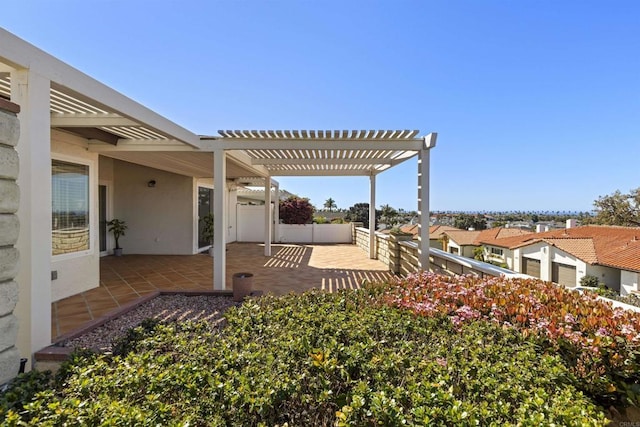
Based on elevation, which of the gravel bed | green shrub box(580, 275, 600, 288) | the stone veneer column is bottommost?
green shrub box(580, 275, 600, 288)

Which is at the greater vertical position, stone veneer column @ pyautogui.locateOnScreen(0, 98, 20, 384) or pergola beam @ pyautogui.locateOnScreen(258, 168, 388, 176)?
pergola beam @ pyautogui.locateOnScreen(258, 168, 388, 176)

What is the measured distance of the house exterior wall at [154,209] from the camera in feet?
34.4

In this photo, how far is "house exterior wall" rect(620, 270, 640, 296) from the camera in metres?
19.3

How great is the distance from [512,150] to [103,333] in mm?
28702

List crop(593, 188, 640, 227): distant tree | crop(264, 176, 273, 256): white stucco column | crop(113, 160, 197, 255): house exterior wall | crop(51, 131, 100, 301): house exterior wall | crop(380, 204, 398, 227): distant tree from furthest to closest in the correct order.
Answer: crop(380, 204, 398, 227): distant tree → crop(593, 188, 640, 227): distant tree → crop(264, 176, 273, 256): white stucco column → crop(113, 160, 197, 255): house exterior wall → crop(51, 131, 100, 301): house exterior wall

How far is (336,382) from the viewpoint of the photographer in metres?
1.85

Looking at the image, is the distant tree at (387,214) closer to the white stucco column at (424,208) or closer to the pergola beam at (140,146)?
the white stucco column at (424,208)

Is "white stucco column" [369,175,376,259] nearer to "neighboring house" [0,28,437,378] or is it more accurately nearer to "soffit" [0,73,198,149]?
"neighboring house" [0,28,437,378]

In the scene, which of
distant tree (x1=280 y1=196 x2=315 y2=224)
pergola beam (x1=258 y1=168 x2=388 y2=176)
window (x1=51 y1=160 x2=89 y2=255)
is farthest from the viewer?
distant tree (x1=280 y1=196 x2=315 y2=224)

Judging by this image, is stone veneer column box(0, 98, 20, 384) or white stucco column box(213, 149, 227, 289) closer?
stone veneer column box(0, 98, 20, 384)

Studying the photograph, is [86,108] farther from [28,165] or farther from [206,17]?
[206,17]

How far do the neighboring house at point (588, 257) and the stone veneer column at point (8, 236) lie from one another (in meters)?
27.5

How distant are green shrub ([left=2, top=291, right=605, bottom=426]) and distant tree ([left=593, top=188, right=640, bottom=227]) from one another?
157ft

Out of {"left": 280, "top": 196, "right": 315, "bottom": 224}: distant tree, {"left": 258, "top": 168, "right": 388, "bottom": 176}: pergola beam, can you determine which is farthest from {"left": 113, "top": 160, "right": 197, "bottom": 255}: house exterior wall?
{"left": 280, "top": 196, "right": 315, "bottom": 224}: distant tree
